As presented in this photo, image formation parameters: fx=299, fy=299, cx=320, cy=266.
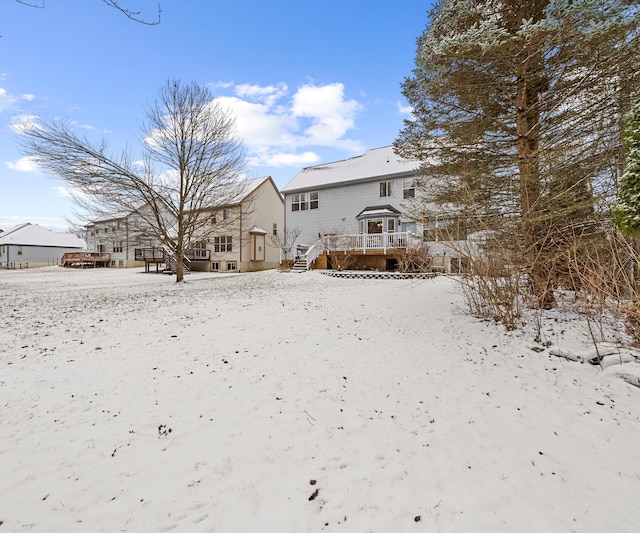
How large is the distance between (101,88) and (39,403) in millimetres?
11833

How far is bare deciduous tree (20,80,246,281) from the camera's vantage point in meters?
12.8

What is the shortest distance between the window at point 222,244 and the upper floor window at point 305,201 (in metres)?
6.65

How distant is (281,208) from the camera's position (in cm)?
2981

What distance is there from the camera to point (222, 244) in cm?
2614

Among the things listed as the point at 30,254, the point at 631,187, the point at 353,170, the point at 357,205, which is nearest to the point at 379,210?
the point at 357,205

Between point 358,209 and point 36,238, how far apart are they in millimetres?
51734

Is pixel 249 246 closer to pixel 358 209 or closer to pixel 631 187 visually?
pixel 358 209

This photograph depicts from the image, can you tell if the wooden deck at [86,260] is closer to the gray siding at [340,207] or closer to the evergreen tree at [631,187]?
the gray siding at [340,207]

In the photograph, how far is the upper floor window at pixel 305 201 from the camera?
22516 millimetres

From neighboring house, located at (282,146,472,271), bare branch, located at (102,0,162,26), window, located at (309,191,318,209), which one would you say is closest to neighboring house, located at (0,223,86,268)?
neighboring house, located at (282,146,472,271)

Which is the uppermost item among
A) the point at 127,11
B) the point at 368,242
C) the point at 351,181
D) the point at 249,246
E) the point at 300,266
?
the point at 351,181

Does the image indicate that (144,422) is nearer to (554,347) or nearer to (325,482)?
Result: (325,482)

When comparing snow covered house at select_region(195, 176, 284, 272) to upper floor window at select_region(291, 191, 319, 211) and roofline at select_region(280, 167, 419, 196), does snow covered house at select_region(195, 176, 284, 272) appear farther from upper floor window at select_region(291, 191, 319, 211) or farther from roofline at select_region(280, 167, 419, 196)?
roofline at select_region(280, 167, 419, 196)

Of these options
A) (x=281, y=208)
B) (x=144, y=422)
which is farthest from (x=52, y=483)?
(x=281, y=208)
